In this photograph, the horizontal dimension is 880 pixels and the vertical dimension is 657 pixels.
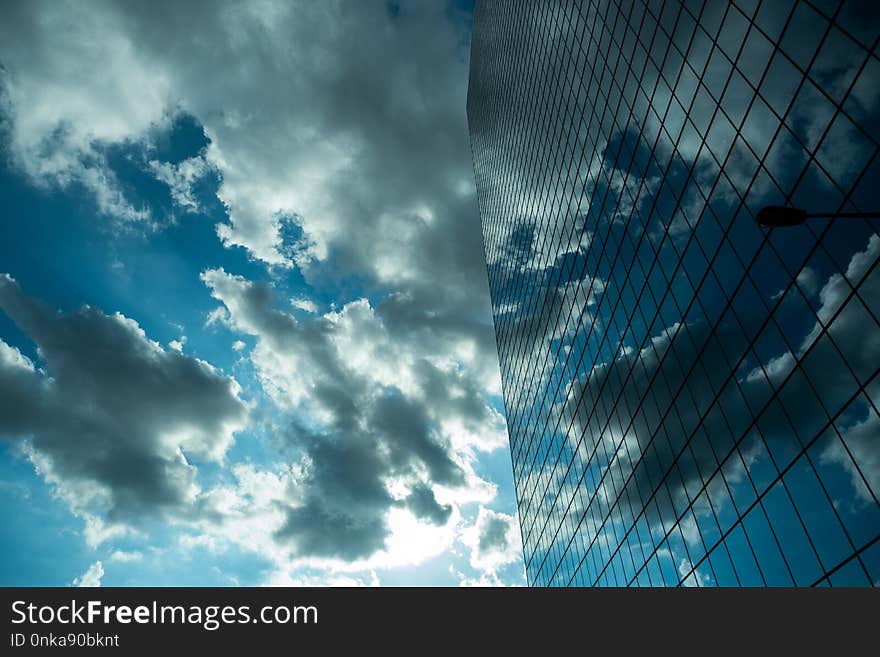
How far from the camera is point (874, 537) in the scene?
21828mm

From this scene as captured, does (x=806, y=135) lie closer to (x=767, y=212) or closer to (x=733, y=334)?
(x=733, y=334)

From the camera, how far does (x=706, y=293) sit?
1379 inches

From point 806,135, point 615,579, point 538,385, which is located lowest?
point 615,579

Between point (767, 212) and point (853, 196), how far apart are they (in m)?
12.8

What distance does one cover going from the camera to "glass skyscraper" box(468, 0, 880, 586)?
2353cm

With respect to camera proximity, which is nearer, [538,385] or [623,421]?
[623,421]

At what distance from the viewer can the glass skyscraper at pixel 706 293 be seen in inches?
926

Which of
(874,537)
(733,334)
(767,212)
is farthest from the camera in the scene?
(733,334)

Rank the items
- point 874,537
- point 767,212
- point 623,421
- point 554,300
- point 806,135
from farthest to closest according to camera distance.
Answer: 1. point 554,300
2. point 623,421
3. point 806,135
4. point 874,537
5. point 767,212
